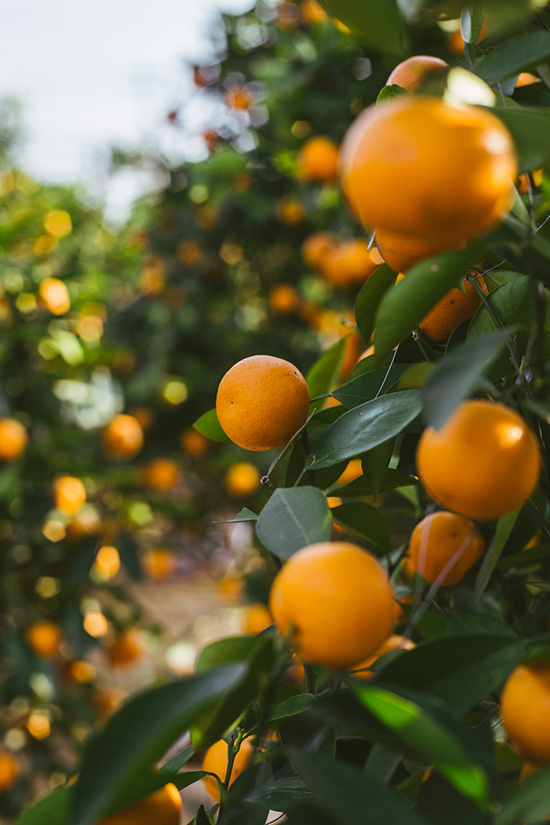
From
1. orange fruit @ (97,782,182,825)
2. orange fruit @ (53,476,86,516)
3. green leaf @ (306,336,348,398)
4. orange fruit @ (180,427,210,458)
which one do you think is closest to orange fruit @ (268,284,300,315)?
orange fruit @ (180,427,210,458)

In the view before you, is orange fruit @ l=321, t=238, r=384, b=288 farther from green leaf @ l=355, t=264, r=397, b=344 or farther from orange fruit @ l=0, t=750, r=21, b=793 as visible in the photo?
orange fruit @ l=0, t=750, r=21, b=793

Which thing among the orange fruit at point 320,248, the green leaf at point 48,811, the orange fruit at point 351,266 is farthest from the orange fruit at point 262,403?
the orange fruit at point 320,248

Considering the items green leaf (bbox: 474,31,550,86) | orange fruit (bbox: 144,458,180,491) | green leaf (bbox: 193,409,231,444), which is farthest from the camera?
orange fruit (bbox: 144,458,180,491)

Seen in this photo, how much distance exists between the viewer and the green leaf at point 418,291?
271mm

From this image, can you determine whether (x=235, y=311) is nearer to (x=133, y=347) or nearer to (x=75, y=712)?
(x=133, y=347)

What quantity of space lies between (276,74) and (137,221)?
2.80 ft

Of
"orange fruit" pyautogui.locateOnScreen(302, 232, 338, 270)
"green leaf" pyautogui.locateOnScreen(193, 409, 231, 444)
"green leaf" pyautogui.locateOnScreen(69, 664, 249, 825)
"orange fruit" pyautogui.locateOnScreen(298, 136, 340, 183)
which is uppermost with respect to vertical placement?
"green leaf" pyautogui.locateOnScreen(69, 664, 249, 825)

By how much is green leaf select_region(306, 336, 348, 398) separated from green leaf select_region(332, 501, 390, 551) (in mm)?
123

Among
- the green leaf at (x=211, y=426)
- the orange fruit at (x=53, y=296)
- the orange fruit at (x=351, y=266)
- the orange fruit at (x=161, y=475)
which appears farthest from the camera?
the orange fruit at (x=161, y=475)

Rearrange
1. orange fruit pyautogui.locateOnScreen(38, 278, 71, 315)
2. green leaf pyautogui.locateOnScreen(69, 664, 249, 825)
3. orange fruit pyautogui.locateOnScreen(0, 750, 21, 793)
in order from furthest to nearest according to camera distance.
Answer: orange fruit pyautogui.locateOnScreen(38, 278, 71, 315) < orange fruit pyautogui.locateOnScreen(0, 750, 21, 793) < green leaf pyautogui.locateOnScreen(69, 664, 249, 825)

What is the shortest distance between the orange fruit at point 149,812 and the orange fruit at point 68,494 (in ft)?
3.81

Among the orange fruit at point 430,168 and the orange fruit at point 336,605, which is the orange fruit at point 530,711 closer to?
the orange fruit at point 336,605

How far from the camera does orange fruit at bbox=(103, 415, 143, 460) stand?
1.56 m

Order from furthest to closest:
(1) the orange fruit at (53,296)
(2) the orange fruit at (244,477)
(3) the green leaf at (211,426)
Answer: (2) the orange fruit at (244,477) < (1) the orange fruit at (53,296) < (3) the green leaf at (211,426)
